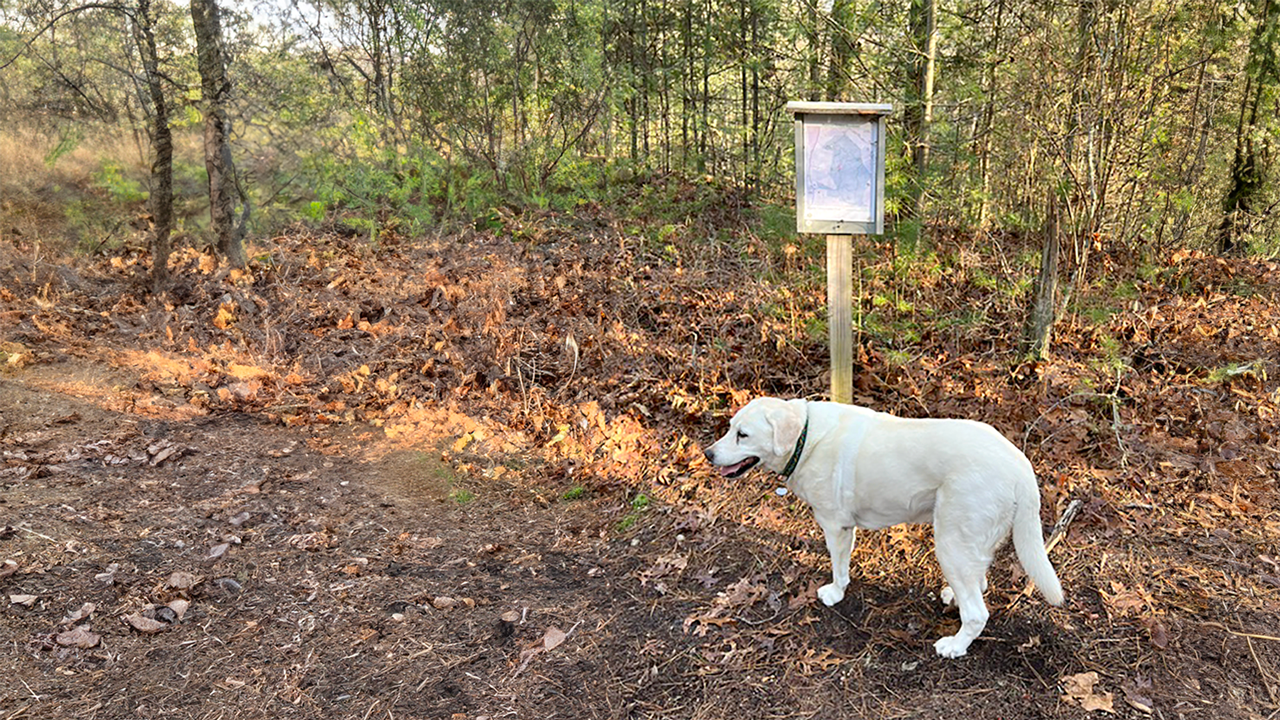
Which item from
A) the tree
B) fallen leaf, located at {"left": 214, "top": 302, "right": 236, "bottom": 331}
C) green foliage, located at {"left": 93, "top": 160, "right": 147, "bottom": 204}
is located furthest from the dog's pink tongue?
green foliage, located at {"left": 93, "top": 160, "right": 147, "bottom": 204}

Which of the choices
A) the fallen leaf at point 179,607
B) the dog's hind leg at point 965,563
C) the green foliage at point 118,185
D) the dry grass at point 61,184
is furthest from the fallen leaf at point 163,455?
the green foliage at point 118,185

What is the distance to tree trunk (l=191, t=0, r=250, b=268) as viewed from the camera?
8922 mm

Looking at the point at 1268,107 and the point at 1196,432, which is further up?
the point at 1268,107

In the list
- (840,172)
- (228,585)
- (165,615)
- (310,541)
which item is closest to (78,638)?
(165,615)

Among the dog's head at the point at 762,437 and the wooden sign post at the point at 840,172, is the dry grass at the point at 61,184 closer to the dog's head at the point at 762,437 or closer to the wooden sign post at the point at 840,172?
the wooden sign post at the point at 840,172

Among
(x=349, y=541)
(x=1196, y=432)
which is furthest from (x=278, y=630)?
(x=1196, y=432)

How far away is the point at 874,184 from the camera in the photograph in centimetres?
434

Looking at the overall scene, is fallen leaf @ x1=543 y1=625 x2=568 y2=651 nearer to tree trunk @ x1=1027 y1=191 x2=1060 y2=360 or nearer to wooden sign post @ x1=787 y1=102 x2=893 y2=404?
wooden sign post @ x1=787 y1=102 x2=893 y2=404

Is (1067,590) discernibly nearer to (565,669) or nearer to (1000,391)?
(1000,391)

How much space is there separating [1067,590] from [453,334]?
18.7ft

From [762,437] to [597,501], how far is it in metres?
1.89

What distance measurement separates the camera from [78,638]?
3410 millimetres

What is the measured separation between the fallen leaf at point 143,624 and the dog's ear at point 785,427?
3.27 m

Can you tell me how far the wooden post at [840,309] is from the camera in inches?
174
